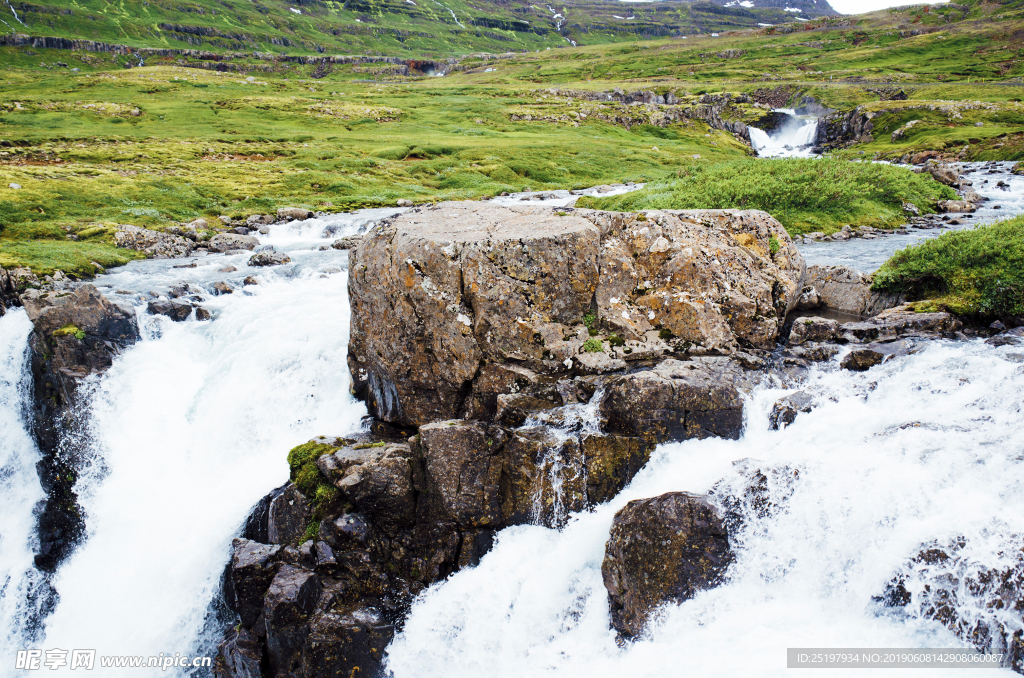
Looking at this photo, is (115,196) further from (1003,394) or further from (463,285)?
(1003,394)

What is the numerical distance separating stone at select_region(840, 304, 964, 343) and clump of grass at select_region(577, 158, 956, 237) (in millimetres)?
19059

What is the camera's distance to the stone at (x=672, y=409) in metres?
13.9

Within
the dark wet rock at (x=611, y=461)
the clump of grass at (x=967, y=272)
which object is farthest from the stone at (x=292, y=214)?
the clump of grass at (x=967, y=272)

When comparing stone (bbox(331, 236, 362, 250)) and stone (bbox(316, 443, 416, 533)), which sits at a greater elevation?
stone (bbox(331, 236, 362, 250))

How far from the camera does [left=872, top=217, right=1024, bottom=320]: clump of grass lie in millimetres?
16500

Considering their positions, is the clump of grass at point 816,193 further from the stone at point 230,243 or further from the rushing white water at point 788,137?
the rushing white water at point 788,137

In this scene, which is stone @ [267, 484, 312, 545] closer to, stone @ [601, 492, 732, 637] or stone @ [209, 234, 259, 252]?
stone @ [601, 492, 732, 637]

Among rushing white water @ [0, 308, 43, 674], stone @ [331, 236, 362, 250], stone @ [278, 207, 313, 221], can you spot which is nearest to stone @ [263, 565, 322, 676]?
rushing white water @ [0, 308, 43, 674]

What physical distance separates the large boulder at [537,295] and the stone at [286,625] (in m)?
5.85

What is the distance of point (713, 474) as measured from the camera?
41.9 feet

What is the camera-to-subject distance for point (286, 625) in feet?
41.0

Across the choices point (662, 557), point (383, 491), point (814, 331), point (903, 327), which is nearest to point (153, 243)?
point (383, 491)

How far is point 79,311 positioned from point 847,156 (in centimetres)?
7904

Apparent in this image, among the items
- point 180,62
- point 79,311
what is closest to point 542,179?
point 79,311
